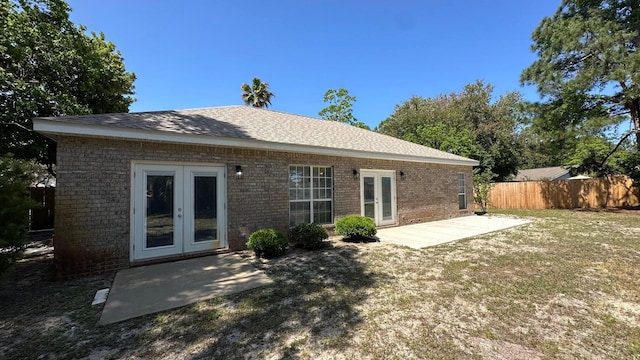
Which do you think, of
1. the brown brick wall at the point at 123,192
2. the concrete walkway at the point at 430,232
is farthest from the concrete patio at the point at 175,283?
the concrete walkway at the point at 430,232

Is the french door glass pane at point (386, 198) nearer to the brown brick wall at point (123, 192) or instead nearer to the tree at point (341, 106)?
the brown brick wall at point (123, 192)

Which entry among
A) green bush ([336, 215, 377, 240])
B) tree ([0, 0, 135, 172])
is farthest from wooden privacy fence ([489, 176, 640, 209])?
tree ([0, 0, 135, 172])

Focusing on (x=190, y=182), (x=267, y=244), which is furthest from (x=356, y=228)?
Result: (x=190, y=182)

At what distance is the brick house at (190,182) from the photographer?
17.4 ft

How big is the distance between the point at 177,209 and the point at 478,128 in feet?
90.8

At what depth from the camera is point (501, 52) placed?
14055 millimetres

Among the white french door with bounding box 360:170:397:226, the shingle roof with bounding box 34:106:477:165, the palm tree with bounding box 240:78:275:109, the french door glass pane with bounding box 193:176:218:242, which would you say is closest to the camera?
the shingle roof with bounding box 34:106:477:165

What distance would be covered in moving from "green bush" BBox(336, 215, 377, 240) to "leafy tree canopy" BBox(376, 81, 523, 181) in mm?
19613

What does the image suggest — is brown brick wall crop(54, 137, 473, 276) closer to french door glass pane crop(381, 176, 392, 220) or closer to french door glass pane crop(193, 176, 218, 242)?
french door glass pane crop(193, 176, 218, 242)

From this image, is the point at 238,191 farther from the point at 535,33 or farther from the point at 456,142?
the point at 456,142

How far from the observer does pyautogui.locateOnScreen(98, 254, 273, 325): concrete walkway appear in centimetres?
387

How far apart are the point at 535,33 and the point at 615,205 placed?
1164 cm

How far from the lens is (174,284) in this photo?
4738 mm

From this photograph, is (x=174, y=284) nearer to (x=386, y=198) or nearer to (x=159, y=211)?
(x=159, y=211)
